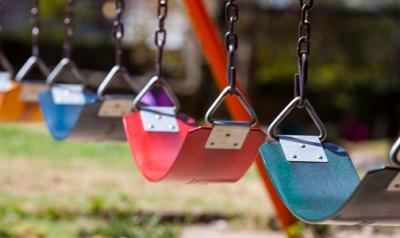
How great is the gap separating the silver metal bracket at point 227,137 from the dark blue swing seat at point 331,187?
0.16 metres

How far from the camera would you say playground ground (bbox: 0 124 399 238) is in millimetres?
4562

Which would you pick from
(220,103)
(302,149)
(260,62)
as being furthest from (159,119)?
(260,62)

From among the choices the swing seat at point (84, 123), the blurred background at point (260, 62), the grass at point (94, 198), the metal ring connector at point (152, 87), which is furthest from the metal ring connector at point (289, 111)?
the blurred background at point (260, 62)

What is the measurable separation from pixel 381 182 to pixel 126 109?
5.59ft

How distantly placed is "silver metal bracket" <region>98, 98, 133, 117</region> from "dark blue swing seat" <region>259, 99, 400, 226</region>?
44.3 inches

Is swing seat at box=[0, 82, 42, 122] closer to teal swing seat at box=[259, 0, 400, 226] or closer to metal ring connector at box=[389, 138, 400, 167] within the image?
teal swing seat at box=[259, 0, 400, 226]

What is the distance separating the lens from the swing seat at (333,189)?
1876mm

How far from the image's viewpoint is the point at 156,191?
6.25 meters

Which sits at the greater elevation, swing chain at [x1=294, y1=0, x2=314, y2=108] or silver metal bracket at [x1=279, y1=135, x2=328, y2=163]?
swing chain at [x1=294, y1=0, x2=314, y2=108]

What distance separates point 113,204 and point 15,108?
4.34 ft

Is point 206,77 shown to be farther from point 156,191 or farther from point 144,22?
point 156,191

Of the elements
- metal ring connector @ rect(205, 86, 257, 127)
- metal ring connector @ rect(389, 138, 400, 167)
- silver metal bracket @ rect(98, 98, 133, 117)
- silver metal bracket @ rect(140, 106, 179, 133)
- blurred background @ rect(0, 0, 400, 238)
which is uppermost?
metal ring connector @ rect(389, 138, 400, 167)

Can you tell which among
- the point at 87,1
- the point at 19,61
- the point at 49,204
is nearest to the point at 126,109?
the point at 49,204

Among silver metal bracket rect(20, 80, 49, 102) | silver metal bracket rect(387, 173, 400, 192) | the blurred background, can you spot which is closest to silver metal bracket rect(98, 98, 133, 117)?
silver metal bracket rect(20, 80, 49, 102)
